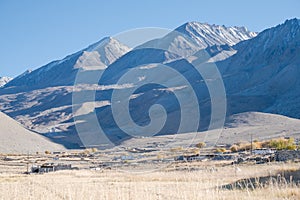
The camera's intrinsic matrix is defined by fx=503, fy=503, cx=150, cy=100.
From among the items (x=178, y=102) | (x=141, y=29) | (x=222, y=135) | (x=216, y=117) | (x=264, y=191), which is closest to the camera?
(x=264, y=191)

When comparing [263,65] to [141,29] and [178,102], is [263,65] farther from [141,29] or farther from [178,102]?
[141,29]

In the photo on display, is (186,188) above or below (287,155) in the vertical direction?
above

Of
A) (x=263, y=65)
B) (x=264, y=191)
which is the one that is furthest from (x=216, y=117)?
(x=264, y=191)

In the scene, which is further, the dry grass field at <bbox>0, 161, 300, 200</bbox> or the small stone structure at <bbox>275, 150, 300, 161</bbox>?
the small stone structure at <bbox>275, 150, 300, 161</bbox>

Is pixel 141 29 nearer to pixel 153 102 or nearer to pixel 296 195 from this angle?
pixel 296 195

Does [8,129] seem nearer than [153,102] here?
Yes

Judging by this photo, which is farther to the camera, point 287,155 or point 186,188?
point 287,155

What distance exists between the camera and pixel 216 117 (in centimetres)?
14062

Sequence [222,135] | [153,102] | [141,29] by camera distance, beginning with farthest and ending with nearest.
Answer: [153,102]
[222,135]
[141,29]

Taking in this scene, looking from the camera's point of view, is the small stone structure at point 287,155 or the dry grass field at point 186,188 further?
the small stone structure at point 287,155

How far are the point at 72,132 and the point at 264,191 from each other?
518 feet

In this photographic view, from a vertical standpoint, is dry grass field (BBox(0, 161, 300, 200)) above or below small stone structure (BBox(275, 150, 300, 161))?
above

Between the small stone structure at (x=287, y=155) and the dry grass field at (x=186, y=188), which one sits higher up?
the dry grass field at (x=186, y=188)

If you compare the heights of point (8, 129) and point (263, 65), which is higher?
point (263, 65)
